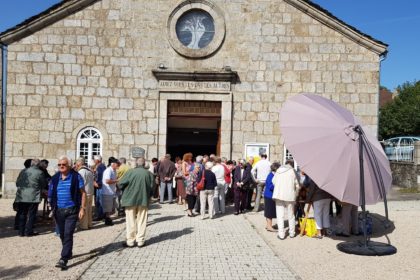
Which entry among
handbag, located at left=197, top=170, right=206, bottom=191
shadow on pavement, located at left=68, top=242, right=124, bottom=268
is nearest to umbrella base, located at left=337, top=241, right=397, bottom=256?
handbag, located at left=197, top=170, right=206, bottom=191

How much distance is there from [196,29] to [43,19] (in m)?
5.42

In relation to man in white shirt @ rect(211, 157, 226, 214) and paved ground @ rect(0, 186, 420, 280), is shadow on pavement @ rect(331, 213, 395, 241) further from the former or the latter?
man in white shirt @ rect(211, 157, 226, 214)

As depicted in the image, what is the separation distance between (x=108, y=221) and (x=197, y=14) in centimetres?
873

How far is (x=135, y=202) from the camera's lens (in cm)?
819

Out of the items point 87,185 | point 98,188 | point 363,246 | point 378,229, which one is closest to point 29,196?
point 87,185

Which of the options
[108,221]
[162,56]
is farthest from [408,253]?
[162,56]

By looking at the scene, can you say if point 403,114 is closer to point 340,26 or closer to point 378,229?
point 340,26

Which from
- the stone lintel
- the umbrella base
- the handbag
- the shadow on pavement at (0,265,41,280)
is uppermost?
the stone lintel

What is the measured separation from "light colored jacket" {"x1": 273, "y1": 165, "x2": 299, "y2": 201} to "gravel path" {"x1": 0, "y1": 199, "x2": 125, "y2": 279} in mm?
3686

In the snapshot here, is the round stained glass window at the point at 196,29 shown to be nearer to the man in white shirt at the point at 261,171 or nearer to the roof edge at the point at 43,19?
the roof edge at the point at 43,19

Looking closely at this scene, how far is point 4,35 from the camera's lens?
1467 cm

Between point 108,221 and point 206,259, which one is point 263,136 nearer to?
point 108,221

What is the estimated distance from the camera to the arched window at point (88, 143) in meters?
15.2

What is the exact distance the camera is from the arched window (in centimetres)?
1519
